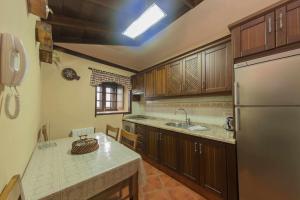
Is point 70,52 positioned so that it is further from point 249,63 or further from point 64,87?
point 249,63

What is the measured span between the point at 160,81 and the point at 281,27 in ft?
6.96

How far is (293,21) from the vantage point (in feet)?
4.02

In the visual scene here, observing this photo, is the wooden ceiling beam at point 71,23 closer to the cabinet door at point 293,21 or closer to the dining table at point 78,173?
the dining table at point 78,173

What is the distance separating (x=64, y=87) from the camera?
318 cm

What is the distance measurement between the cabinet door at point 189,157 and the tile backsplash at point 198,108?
2.20 feet

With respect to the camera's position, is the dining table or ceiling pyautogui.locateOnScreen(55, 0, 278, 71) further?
ceiling pyautogui.locateOnScreen(55, 0, 278, 71)

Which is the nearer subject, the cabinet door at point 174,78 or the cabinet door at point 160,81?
the cabinet door at point 174,78

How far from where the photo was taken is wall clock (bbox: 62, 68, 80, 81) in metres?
3.17

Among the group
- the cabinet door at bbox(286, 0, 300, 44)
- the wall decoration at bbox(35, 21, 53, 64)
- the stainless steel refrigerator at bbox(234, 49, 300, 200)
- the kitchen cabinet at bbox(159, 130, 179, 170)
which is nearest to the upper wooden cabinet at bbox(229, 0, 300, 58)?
the cabinet door at bbox(286, 0, 300, 44)

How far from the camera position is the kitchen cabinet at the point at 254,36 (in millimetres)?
1356

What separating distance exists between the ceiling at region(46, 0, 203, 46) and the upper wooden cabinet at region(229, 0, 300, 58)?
61 cm

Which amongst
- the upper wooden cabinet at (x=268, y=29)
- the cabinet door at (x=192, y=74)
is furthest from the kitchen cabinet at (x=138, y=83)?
the upper wooden cabinet at (x=268, y=29)

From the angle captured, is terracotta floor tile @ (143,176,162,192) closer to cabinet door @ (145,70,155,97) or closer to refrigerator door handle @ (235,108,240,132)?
refrigerator door handle @ (235,108,240,132)

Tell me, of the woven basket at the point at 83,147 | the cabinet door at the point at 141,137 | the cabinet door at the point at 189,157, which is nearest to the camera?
the woven basket at the point at 83,147
